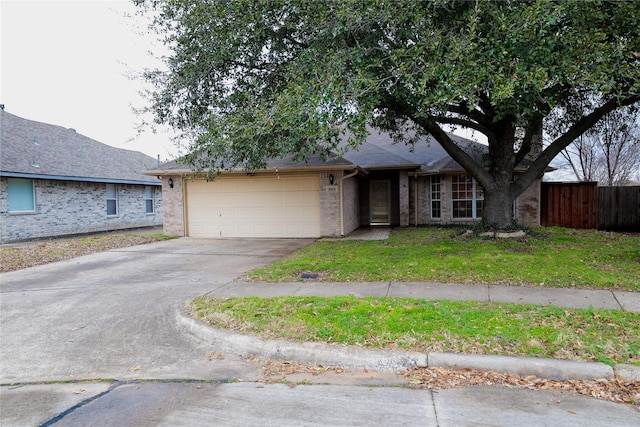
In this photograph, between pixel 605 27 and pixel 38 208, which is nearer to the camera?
pixel 605 27

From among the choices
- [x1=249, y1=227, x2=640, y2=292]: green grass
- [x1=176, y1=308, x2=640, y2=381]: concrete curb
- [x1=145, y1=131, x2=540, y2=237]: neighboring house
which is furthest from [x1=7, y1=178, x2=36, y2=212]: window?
[x1=176, y1=308, x2=640, y2=381]: concrete curb

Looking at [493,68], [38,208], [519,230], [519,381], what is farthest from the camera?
[38,208]

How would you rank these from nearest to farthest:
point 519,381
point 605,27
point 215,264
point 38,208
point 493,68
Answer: point 519,381, point 493,68, point 605,27, point 215,264, point 38,208

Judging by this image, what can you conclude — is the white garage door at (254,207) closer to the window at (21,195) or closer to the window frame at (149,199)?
the window at (21,195)

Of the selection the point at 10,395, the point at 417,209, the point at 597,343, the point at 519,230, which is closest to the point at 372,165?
the point at 417,209

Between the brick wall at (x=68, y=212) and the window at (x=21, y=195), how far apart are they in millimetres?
159

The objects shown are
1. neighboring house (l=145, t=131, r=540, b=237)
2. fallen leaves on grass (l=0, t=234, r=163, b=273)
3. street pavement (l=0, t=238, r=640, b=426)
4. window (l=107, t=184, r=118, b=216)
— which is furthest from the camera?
window (l=107, t=184, r=118, b=216)

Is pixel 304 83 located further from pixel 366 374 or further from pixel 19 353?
pixel 19 353

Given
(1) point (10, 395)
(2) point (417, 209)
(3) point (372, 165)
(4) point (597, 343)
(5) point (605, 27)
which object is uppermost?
(5) point (605, 27)

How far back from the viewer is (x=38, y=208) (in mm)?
16297

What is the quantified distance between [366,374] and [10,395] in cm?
338

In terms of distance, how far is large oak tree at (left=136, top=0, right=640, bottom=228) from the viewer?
657cm

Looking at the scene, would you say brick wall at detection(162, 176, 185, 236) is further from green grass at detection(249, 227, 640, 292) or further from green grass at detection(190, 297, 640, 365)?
green grass at detection(190, 297, 640, 365)

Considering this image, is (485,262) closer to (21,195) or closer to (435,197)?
(435,197)
